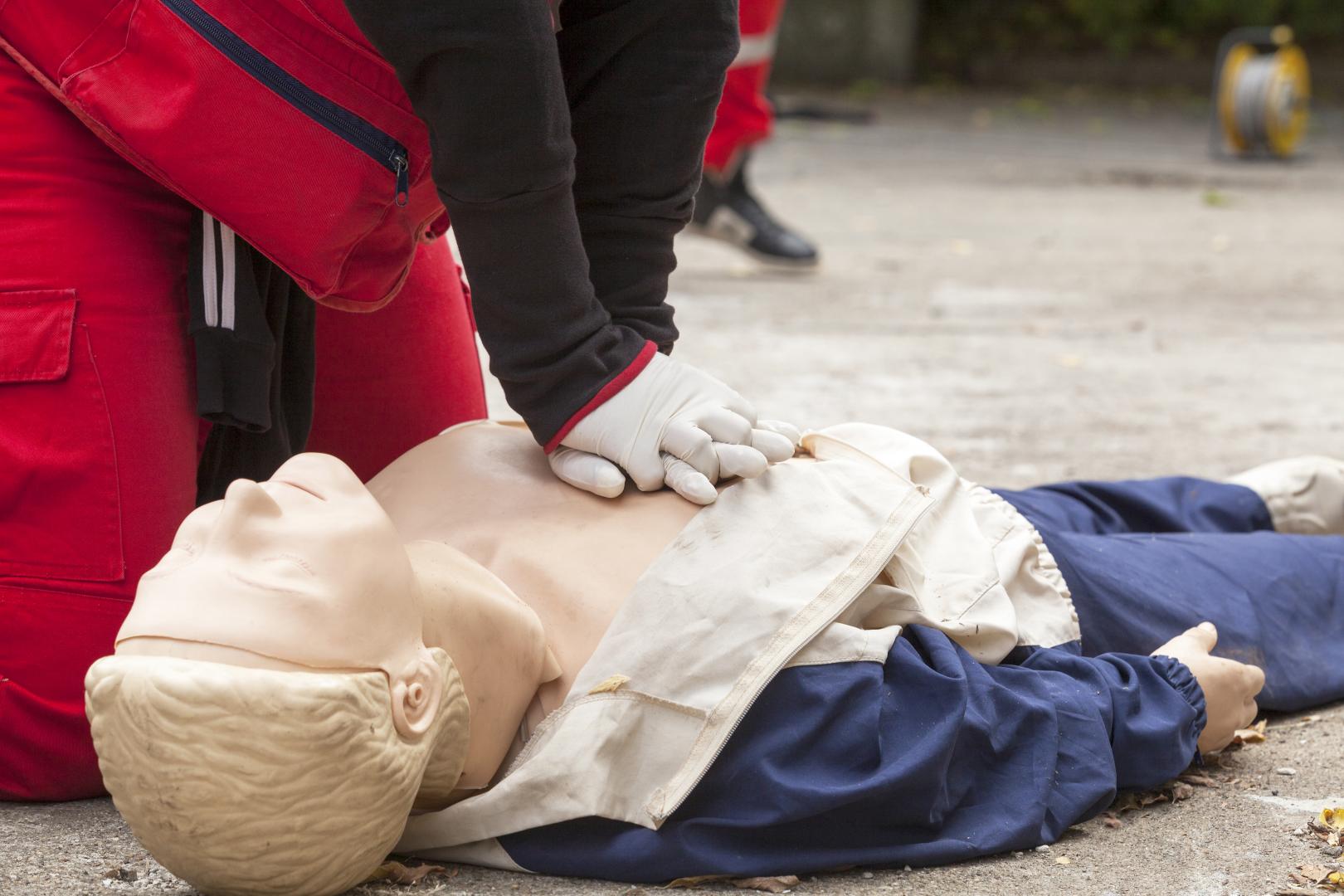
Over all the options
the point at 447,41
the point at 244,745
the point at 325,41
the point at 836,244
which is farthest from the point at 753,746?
the point at 836,244

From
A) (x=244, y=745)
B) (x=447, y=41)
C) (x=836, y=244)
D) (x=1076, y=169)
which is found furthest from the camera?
(x=1076, y=169)

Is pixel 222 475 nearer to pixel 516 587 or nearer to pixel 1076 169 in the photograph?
pixel 516 587

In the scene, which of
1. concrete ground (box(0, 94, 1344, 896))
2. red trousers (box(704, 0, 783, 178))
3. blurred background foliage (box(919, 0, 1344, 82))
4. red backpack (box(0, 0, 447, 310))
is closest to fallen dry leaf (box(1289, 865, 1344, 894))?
concrete ground (box(0, 94, 1344, 896))

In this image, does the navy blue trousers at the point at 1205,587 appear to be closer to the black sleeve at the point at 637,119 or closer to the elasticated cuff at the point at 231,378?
the black sleeve at the point at 637,119

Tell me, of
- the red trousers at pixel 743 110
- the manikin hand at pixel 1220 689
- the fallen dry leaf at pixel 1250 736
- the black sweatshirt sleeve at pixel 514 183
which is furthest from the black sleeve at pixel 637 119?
the red trousers at pixel 743 110

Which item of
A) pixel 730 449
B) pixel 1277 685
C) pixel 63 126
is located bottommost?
pixel 1277 685

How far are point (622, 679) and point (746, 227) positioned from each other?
189 inches

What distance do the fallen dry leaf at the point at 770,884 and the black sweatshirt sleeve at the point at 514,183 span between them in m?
0.53

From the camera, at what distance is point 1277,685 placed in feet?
7.14

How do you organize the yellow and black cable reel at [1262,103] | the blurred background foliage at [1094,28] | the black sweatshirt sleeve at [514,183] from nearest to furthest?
1. the black sweatshirt sleeve at [514,183]
2. the yellow and black cable reel at [1262,103]
3. the blurred background foliage at [1094,28]

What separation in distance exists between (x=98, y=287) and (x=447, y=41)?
0.57 metres

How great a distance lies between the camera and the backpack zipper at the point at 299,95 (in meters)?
1.76

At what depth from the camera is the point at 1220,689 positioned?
76.6 inches

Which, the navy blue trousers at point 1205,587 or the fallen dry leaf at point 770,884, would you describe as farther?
the navy blue trousers at point 1205,587
